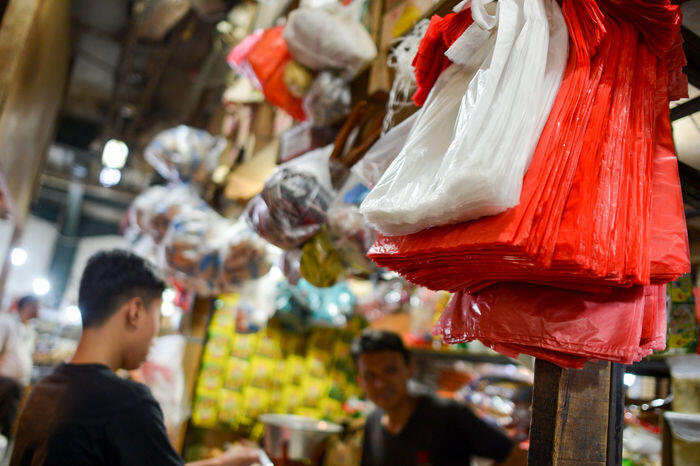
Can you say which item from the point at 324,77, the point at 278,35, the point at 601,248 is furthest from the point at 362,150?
the point at 601,248

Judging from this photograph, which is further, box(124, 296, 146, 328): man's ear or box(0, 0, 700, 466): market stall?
box(124, 296, 146, 328): man's ear

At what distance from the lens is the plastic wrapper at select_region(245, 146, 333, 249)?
1870mm

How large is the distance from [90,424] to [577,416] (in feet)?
4.74

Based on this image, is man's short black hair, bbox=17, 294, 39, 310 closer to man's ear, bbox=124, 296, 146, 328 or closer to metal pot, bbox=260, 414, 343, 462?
metal pot, bbox=260, 414, 343, 462

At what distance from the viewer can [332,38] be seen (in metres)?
2.00

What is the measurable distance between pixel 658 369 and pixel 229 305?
3356 millimetres

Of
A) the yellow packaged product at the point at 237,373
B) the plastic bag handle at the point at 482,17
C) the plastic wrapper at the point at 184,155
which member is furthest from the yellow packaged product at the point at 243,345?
the plastic bag handle at the point at 482,17

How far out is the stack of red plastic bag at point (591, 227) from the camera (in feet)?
2.58

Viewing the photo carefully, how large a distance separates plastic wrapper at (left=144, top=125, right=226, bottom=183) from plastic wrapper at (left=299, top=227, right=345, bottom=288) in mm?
2010

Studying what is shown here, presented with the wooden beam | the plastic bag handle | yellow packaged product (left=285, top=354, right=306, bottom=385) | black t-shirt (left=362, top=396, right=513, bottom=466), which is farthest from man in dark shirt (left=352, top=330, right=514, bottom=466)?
the plastic bag handle

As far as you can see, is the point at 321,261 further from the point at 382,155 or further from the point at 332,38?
the point at 332,38

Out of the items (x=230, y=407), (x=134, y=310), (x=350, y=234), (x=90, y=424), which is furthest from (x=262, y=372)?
(x=350, y=234)

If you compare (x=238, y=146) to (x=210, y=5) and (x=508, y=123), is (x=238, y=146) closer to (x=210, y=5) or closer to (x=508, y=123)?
(x=210, y=5)

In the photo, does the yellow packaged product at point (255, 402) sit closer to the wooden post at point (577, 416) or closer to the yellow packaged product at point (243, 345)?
the yellow packaged product at point (243, 345)
